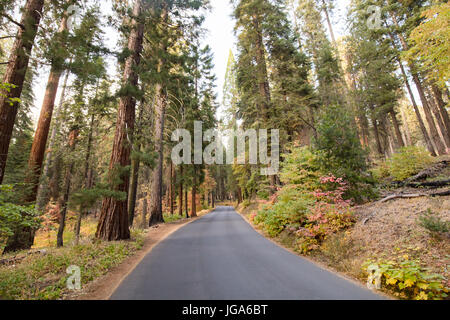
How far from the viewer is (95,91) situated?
12195 mm

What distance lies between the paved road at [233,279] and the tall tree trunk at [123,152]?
2.27 meters

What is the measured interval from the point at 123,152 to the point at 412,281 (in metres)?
9.16

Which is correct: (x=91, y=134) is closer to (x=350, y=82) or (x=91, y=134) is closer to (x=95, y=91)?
(x=95, y=91)

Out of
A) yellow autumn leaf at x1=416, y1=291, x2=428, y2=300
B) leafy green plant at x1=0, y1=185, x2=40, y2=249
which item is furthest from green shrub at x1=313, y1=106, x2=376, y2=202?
leafy green plant at x1=0, y1=185, x2=40, y2=249

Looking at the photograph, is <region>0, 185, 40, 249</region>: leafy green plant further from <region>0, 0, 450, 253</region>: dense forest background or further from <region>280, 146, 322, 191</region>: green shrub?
<region>280, 146, 322, 191</region>: green shrub

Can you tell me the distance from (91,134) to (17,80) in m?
6.08

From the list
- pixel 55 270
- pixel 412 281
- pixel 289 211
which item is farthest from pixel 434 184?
pixel 55 270

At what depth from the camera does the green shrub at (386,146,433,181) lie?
1123 cm

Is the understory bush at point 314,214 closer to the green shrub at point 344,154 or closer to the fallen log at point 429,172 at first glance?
the green shrub at point 344,154

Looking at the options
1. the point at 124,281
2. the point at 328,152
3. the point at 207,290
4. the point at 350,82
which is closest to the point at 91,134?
the point at 124,281

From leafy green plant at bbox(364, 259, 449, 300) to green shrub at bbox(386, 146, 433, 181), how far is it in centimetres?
1020

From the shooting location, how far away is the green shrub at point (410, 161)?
1123cm

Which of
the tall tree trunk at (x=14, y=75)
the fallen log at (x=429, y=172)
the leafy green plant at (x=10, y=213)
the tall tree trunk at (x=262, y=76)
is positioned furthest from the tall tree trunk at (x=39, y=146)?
the fallen log at (x=429, y=172)
